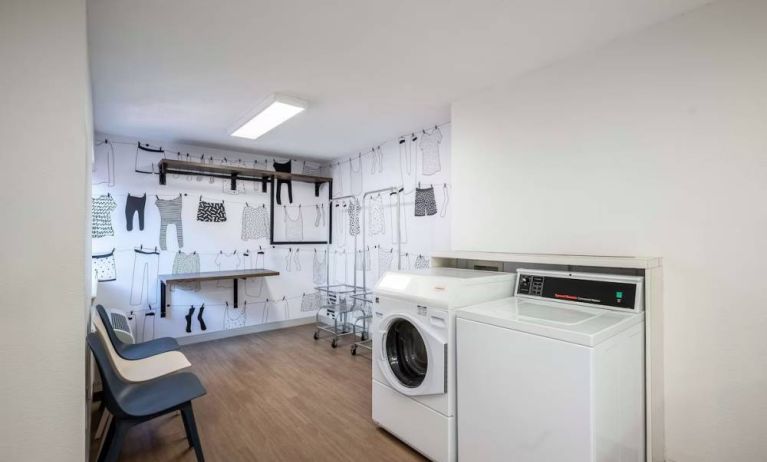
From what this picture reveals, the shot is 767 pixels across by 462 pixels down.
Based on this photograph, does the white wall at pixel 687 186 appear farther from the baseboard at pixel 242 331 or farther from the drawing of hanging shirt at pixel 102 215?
the drawing of hanging shirt at pixel 102 215

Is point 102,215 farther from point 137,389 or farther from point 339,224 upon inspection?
point 339,224

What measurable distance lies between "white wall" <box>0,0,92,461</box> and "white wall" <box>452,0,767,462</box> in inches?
102

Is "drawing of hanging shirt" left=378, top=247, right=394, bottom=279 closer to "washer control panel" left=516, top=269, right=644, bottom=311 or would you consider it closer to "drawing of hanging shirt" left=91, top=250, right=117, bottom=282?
"washer control panel" left=516, top=269, right=644, bottom=311

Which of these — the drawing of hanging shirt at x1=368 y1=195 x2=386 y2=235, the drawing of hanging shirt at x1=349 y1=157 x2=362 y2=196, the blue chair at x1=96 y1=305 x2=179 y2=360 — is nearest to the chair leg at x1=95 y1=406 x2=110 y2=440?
the blue chair at x1=96 y1=305 x2=179 y2=360

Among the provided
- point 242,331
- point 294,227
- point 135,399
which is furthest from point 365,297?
point 135,399

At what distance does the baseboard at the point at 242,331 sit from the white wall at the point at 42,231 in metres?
3.09

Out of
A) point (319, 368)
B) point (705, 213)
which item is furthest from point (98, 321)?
point (705, 213)

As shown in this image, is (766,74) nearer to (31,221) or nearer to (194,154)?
(31,221)

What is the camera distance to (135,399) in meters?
1.89

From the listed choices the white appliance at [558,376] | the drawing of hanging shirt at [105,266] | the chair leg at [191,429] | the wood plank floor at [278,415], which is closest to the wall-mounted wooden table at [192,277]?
the drawing of hanging shirt at [105,266]

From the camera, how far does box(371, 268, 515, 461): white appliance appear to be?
1.96m

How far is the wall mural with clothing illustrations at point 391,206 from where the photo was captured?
3.60 meters

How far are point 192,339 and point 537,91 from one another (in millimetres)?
4557

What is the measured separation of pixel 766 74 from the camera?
63.9 inches
